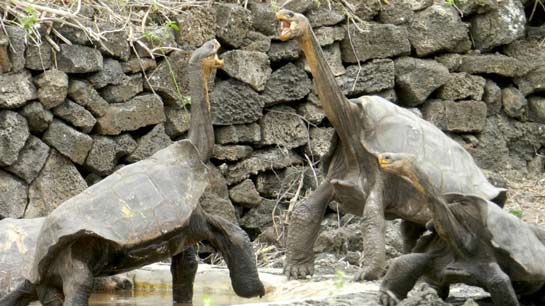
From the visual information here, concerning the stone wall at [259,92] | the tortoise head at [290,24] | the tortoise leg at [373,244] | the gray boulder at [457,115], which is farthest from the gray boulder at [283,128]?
the tortoise leg at [373,244]

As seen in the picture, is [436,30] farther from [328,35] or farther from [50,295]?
[50,295]

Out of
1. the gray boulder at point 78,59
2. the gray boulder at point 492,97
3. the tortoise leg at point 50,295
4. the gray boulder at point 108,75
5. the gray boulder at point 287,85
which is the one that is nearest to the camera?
the tortoise leg at point 50,295

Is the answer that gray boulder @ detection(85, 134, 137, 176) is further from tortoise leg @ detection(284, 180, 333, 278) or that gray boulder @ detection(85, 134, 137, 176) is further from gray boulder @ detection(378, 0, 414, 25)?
gray boulder @ detection(378, 0, 414, 25)

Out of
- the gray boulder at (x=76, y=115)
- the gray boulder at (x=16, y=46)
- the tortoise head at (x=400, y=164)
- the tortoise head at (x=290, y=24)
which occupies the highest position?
the tortoise head at (x=290, y=24)

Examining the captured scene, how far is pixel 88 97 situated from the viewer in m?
10.3

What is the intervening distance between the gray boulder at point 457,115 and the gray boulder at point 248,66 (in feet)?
6.00

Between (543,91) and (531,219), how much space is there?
2.00 m

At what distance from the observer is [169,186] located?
7.23 meters

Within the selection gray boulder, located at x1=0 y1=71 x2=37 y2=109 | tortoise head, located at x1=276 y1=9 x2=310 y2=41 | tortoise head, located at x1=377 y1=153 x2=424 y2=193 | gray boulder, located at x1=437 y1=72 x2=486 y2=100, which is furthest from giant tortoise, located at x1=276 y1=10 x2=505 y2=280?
gray boulder, located at x1=437 y1=72 x2=486 y2=100

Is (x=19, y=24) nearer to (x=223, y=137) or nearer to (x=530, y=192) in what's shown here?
(x=223, y=137)

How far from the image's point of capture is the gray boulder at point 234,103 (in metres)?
11.1

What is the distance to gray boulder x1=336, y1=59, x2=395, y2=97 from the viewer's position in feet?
38.7

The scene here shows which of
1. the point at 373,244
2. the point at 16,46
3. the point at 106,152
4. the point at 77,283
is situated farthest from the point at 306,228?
the point at 16,46

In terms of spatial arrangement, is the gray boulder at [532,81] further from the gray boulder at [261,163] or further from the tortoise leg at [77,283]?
the tortoise leg at [77,283]
